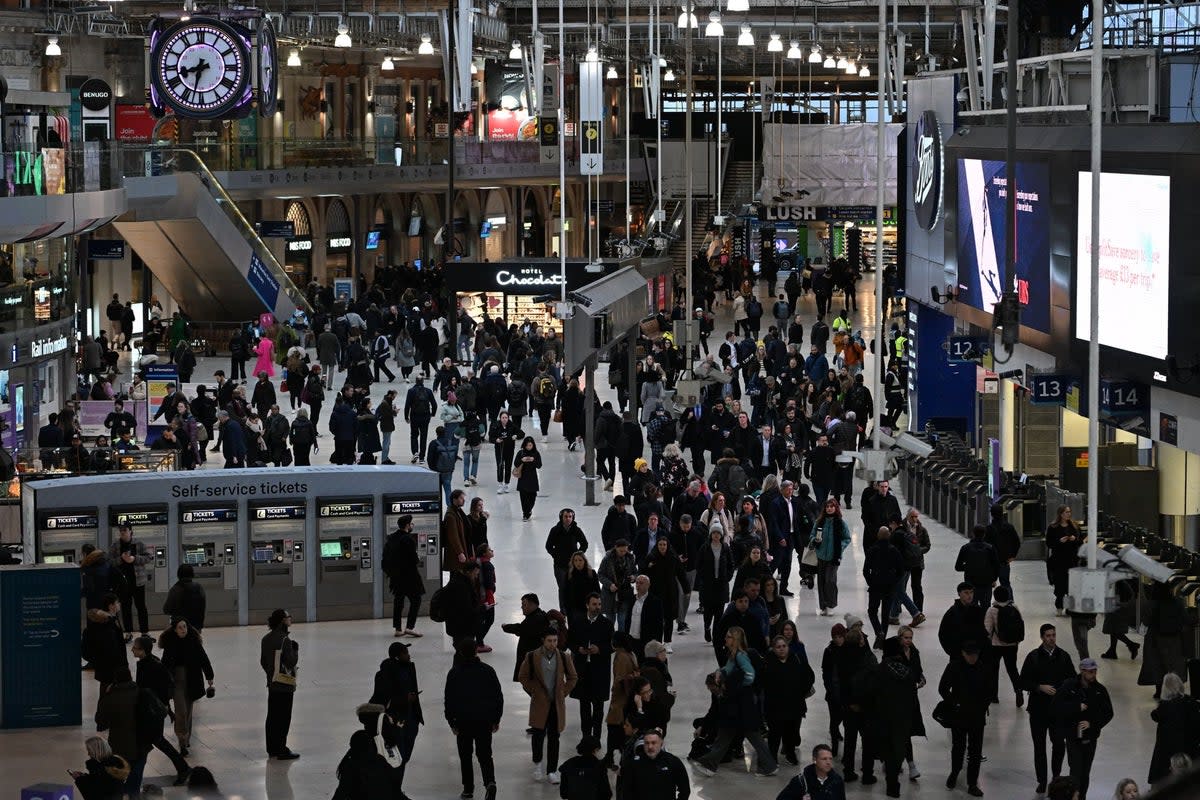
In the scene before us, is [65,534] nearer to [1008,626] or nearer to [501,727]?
[501,727]

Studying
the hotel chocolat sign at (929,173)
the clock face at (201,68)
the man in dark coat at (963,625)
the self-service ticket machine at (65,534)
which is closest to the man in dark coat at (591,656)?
the man in dark coat at (963,625)

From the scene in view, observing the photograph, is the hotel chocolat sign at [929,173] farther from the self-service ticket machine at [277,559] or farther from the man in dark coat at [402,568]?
the self-service ticket machine at [277,559]

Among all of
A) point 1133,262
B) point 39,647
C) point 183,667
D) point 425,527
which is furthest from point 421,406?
point 183,667

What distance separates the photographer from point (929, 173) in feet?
99.5

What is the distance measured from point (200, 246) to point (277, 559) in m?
28.4

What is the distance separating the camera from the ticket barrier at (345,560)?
20.1 metres

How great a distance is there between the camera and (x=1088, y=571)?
1561 centimetres

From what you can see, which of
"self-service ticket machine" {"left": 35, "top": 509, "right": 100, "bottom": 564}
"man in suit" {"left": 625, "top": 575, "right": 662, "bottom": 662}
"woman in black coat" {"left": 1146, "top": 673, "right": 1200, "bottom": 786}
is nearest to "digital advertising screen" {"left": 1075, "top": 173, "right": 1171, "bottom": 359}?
"man in suit" {"left": 625, "top": 575, "right": 662, "bottom": 662}

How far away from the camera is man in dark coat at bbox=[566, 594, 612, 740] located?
1552 centimetres

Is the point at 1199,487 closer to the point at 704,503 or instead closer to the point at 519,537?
the point at 704,503

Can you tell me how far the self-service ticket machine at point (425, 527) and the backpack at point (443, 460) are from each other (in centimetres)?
633

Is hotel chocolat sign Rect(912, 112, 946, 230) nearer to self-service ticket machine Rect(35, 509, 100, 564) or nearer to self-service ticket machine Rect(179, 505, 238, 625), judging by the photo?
self-service ticket machine Rect(179, 505, 238, 625)

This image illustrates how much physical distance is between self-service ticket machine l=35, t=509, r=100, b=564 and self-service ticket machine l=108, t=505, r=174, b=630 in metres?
0.20

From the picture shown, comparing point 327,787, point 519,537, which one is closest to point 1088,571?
point 327,787
